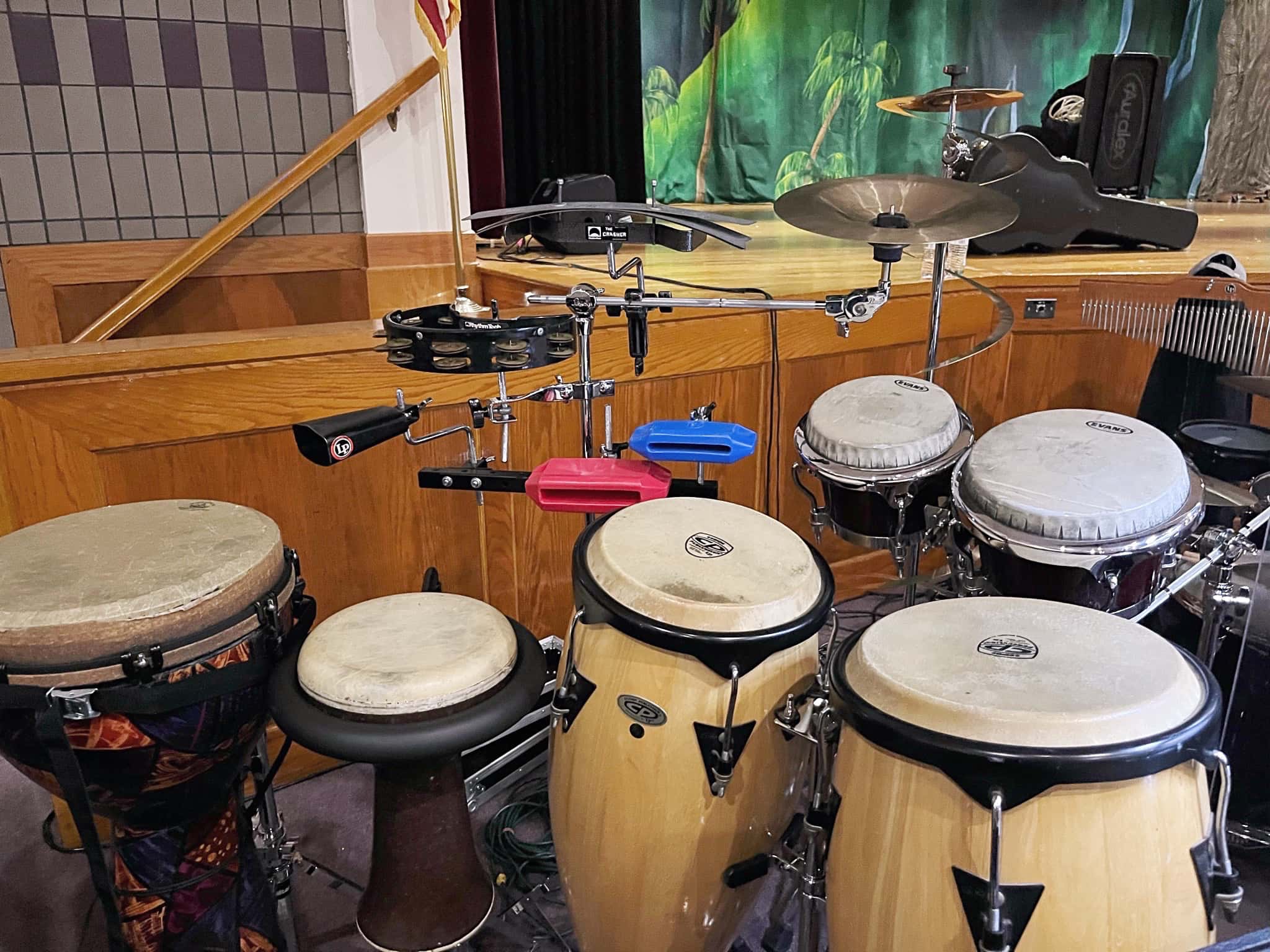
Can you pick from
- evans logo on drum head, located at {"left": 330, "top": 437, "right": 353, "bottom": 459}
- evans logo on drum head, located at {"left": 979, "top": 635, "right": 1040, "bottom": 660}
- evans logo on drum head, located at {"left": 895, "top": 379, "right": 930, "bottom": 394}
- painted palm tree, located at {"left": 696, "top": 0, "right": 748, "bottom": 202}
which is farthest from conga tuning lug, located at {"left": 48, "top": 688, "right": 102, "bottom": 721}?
painted palm tree, located at {"left": 696, "top": 0, "right": 748, "bottom": 202}

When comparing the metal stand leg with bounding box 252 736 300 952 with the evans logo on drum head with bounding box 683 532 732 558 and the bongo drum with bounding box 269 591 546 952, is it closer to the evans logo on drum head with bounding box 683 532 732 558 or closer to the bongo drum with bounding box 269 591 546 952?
the bongo drum with bounding box 269 591 546 952

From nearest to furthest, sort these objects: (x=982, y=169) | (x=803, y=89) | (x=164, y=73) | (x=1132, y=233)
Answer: (x=164, y=73), (x=982, y=169), (x=1132, y=233), (x=803, y=89)

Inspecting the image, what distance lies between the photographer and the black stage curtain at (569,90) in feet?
11.6

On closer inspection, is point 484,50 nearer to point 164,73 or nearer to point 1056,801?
point 164,73

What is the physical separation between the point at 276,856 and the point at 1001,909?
111cm

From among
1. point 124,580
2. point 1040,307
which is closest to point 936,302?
point 1040,307

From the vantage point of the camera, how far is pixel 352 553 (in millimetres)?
1691

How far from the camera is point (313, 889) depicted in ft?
4.83

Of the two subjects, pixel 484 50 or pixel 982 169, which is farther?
pixel 484 50

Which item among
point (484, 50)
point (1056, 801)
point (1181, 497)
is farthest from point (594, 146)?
point (1056, 801)

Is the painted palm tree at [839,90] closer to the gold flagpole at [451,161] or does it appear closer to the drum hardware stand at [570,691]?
the gold flagpole at [451,161]

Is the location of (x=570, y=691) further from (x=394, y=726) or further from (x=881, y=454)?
(x=881, y=454)

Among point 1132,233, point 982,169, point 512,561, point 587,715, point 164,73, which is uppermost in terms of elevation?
point 164,73

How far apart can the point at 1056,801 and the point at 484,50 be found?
3.01 meters
